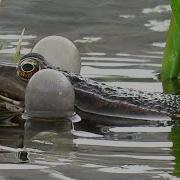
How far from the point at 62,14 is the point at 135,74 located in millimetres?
1697

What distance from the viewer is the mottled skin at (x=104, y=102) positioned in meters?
3.39

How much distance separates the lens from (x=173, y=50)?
3.97 m

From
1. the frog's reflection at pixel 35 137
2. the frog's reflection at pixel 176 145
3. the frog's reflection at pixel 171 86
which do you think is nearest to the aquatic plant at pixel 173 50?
the frog's reflection at pixel 171 86

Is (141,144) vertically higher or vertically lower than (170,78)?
lower

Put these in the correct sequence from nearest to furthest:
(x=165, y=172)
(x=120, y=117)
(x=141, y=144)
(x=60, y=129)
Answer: (x=165, y=172), (x=141, y=144), (x=60, y=129), (x=120, y=117)

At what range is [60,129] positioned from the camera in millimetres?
3182

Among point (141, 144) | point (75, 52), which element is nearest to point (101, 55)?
point (75, 52)

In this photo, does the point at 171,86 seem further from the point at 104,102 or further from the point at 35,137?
the point at 35,137

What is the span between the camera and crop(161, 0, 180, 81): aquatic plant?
3734mm

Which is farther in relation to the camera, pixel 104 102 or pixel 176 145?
pixel 104 102

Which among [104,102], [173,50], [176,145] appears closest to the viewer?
[176,145]

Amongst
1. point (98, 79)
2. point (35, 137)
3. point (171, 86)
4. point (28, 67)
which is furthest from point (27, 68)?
point (171, 86)

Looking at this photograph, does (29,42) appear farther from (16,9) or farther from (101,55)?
(16,9)

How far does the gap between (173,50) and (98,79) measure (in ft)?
1.21
